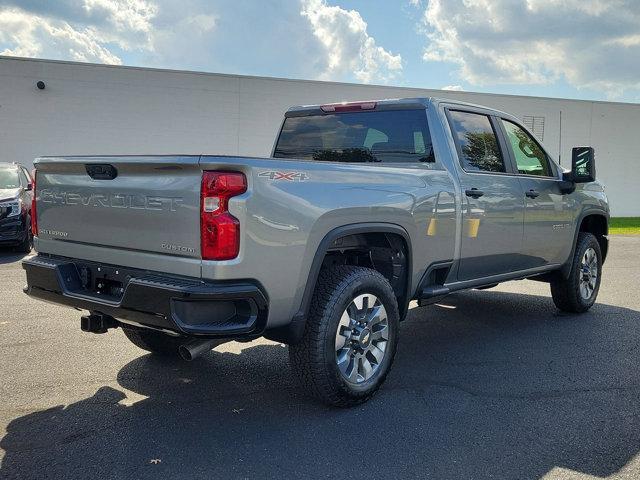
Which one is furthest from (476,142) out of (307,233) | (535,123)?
(535,123)

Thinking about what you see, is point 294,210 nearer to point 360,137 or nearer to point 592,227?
point 360,137

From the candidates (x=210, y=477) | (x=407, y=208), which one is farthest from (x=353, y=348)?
(x=210, y=477)

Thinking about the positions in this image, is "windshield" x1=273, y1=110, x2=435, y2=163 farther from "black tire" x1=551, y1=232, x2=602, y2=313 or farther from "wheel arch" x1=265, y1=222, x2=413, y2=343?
"black tire" x1=551, y1=232, x2=602, y2=313

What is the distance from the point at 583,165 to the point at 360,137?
228 cm

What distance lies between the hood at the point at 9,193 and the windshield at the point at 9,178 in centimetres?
19

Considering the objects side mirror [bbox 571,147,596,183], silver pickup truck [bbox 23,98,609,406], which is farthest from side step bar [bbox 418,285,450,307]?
side mirror [bbox 571,147,596,183]

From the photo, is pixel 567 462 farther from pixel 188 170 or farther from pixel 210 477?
pixel 188 170

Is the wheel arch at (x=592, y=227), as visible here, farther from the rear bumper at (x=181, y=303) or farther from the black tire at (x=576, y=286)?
the rear bumper at (x=181, y=303)

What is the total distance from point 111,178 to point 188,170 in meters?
0.65

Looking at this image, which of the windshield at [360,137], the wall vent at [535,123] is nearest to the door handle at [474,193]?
the windshield at [360,137]

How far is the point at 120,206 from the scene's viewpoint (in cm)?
347

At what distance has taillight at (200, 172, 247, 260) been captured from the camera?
308cm

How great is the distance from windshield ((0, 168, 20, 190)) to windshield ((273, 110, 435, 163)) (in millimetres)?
7725

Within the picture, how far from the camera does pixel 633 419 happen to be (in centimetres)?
373
